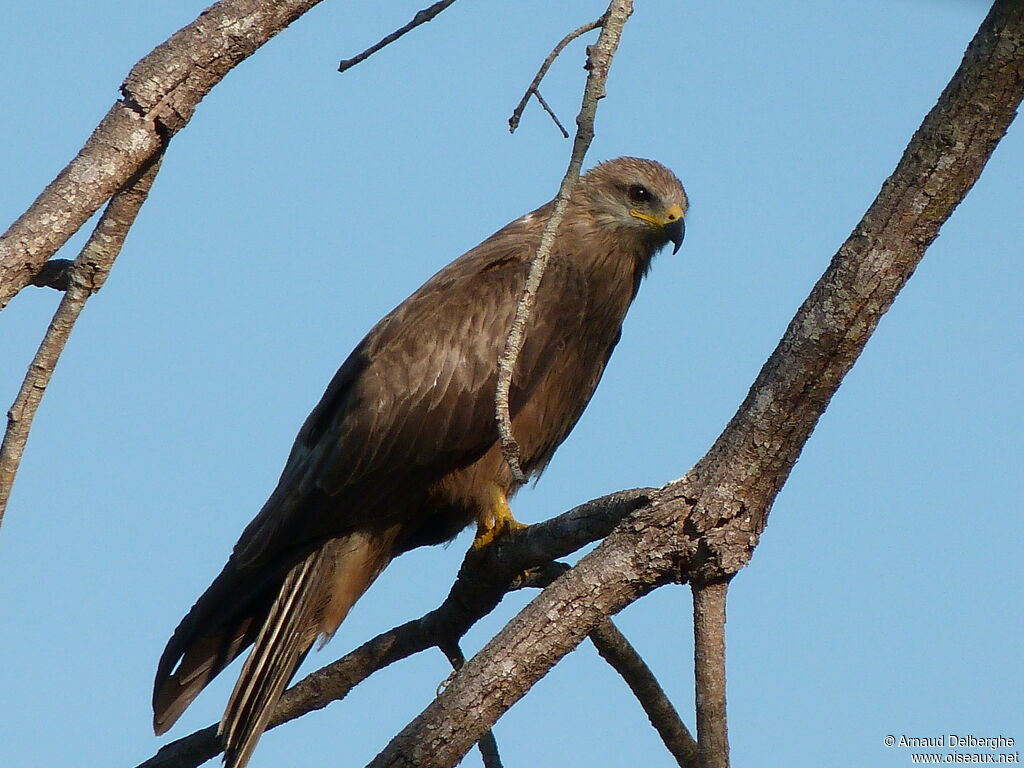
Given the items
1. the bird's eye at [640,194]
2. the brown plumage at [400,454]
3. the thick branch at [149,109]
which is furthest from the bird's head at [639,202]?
the thick branch at [149,109]

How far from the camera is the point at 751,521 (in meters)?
3.29

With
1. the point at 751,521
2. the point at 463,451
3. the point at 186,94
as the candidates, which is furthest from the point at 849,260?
the point at 463,451

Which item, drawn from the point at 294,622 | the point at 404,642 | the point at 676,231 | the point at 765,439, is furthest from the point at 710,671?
the point at 676,231

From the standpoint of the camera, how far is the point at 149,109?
3010mm

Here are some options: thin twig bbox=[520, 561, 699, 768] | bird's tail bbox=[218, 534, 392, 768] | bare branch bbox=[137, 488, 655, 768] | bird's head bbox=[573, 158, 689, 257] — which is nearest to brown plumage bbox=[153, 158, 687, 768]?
bird's tail bbox=[218, 534, 392, 768]

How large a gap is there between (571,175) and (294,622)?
289 cm

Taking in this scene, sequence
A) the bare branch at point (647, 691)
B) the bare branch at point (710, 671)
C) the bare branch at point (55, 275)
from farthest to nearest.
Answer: the bare branch at point (647, 691), the bare branch at point (710, 671), the bare branch at point (55, 275)

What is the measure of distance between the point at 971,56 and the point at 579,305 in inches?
115

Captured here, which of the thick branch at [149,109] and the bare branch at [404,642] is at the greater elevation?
the thick branch at [149,109]

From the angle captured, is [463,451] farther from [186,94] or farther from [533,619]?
[186,94]

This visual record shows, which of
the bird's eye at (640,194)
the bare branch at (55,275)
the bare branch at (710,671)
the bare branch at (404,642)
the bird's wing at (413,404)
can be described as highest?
the bird's eye at (640,194)

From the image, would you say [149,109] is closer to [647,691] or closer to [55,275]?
[55,275]

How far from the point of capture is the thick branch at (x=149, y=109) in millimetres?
2846

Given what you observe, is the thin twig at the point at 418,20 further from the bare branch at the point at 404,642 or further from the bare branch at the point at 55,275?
the bare branch at the point at 404,642
